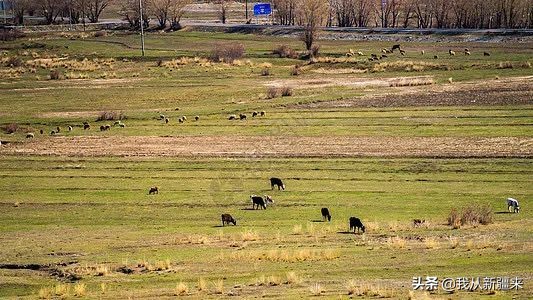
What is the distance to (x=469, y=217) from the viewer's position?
3784cm

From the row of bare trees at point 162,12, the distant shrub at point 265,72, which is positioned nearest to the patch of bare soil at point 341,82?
the distant shrub at point 265,72

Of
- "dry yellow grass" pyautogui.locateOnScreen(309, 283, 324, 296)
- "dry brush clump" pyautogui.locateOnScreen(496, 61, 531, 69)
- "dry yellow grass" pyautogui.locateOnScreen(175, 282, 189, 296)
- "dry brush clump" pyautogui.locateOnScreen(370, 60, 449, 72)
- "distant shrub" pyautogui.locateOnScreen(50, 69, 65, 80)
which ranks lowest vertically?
"distant shrub" pyautogui.locateOnScreen(50, 69, 65, 80)

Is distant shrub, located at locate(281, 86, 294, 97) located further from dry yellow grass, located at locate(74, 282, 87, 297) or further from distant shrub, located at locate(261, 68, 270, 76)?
dry yellow grass, located at locate(74, 282, 87, 297)

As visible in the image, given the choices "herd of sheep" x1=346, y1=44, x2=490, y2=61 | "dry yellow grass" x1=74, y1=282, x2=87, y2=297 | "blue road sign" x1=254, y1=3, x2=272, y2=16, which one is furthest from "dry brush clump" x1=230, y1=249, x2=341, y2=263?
"blue road sign" x1=254, y1=3, x2=272, y2=16

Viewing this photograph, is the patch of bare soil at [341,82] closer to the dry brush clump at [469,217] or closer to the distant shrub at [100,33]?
the dry brush clump at [469,217]

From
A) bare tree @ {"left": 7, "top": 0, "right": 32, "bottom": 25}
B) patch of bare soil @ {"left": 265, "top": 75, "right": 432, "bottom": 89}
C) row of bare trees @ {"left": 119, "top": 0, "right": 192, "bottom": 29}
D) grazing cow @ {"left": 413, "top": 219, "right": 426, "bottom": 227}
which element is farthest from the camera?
bare tree @ {"left": 7, "top": 0, "right": 32, "bottom": 25}

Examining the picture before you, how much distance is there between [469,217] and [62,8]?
153m

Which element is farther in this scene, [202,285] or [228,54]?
[228,54]

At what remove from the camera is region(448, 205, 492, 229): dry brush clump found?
37.6 metres

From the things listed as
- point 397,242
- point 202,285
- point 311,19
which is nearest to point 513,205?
point 397,242

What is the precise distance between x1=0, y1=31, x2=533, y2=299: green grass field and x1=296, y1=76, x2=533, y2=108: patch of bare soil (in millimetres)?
250

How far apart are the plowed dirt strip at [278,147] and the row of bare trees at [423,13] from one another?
6522 cm

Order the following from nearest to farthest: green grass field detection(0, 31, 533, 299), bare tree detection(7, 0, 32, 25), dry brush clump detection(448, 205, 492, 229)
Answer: green grass field detection(0, 31, 533, 299) < dry brush clump detection(448, 205, 492, 229) < bare tree detection(7, 0, 32, 25)

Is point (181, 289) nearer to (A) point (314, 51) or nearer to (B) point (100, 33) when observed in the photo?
(A) point (314, 51)
